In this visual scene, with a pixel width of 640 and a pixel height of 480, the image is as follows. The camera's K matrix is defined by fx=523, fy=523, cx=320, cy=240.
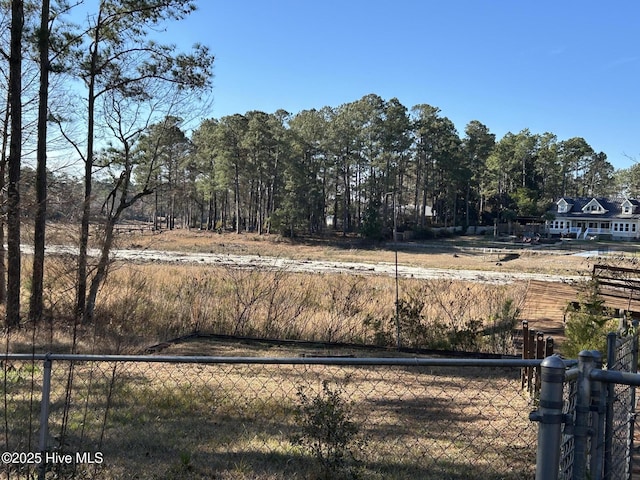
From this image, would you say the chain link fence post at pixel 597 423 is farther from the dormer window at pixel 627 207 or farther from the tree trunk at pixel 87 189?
the dormer window at pixel 627 207

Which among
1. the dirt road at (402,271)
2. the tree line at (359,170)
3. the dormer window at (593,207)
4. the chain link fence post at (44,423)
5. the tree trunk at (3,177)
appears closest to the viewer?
the chain link fence post at (44,423)

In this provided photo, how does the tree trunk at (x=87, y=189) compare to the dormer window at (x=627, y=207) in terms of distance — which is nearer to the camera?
the tree trunk at (x=87, y=189)

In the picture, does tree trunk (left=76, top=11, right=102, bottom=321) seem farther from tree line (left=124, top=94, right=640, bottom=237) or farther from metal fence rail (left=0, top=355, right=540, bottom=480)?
tree line (left=124, top=94, right=640, bottom=237)

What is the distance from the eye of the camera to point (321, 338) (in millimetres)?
10703

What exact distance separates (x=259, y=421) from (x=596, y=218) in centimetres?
7403

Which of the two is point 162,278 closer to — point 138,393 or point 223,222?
point 138,393

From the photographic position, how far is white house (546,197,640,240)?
67.1m

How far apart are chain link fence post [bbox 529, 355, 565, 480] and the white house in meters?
72.7

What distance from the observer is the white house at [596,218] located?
6706 centimetres

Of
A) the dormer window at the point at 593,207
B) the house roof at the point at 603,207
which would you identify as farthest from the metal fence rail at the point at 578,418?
the dormer window at the point at 593,207

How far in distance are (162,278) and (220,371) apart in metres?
9.32

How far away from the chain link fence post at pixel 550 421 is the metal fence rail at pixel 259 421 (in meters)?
0.60

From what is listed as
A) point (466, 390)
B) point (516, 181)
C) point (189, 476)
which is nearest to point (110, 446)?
point (189, 476)

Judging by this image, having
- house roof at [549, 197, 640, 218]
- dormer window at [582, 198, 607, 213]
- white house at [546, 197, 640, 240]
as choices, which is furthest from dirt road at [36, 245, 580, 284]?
dormer window at [582, 198, 607, 213]
